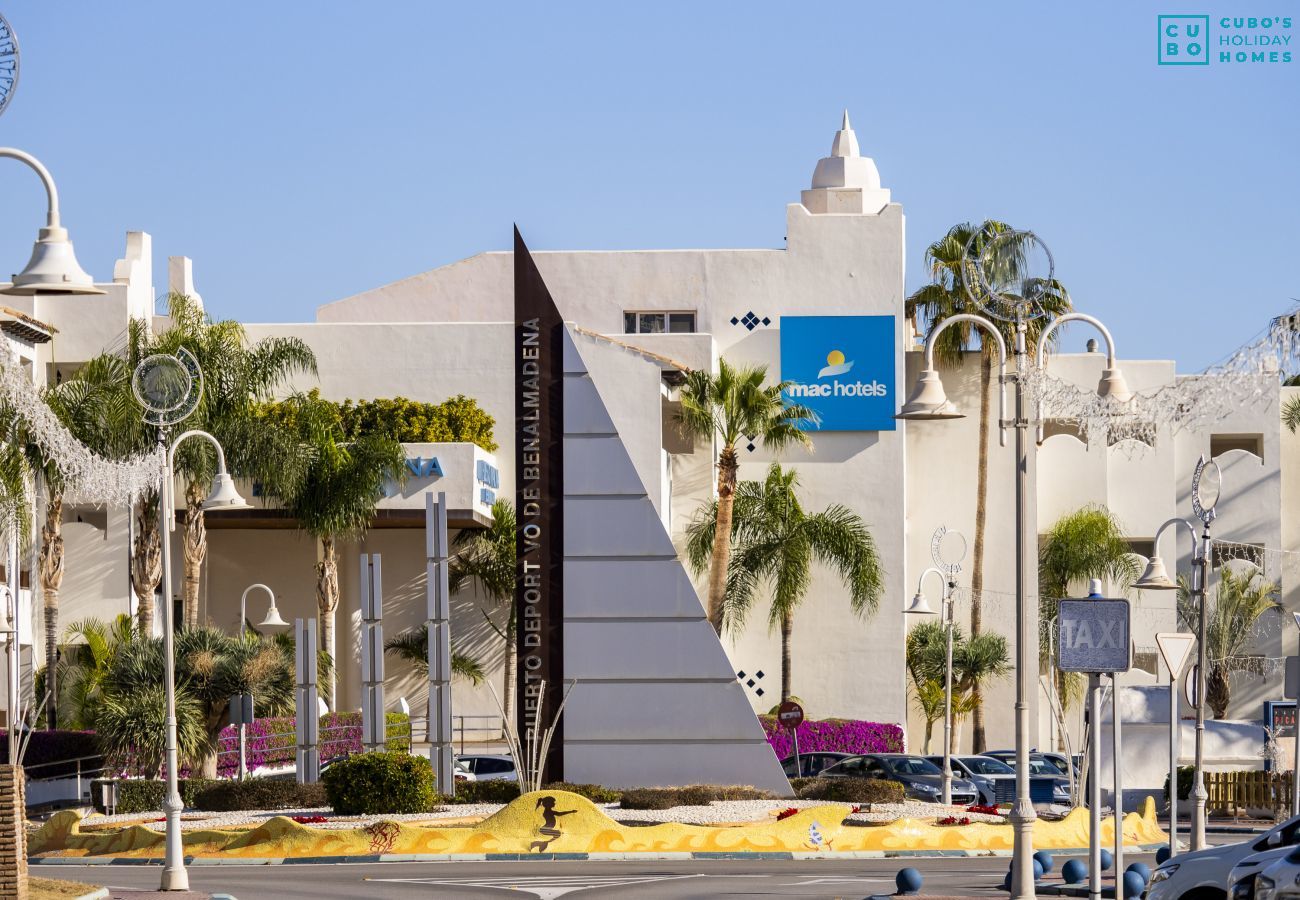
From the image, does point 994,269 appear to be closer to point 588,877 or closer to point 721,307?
point 588,877

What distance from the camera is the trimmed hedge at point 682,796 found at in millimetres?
31859

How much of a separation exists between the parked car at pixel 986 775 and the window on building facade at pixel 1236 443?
2402 centimetres

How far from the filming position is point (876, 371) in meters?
54.9

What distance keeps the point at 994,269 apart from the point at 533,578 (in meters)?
14.7

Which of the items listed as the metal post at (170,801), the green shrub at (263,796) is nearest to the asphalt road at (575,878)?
the metal post at (170,801)

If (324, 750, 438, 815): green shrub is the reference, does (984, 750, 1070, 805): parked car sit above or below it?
below

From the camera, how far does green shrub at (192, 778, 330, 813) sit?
1357 inches

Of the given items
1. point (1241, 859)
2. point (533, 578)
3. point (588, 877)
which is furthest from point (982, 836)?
point (1241, 859)

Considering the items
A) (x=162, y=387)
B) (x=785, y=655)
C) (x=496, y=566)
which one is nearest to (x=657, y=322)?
(x=496, y=566)

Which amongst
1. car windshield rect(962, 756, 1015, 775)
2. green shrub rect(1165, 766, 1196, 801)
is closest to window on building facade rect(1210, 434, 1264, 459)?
green shrub rect(1165, 766, 1196, 801)

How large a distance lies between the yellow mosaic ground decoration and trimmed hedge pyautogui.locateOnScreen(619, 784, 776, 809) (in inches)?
83.9

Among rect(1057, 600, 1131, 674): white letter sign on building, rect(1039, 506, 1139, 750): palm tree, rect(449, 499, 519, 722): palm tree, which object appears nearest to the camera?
rect(1057, 600, 1131, 674): white letter sign on building

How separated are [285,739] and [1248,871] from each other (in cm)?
2989

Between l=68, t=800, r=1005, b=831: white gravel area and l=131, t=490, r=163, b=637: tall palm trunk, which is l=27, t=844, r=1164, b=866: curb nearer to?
l=68, t=800, r=1005, b=831: white gravel area
